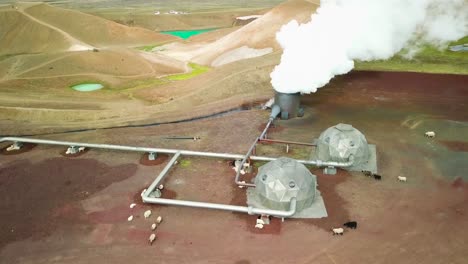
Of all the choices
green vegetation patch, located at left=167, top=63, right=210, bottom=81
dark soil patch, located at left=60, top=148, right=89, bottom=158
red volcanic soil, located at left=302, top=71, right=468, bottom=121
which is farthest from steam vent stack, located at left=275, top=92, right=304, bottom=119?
green vegetation patch, located at left=167, top=63, right=210, bottom=81

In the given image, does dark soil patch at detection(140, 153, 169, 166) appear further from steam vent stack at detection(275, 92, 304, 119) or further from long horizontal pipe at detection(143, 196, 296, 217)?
steam vent stack at detection(275, 92, 304, 119)

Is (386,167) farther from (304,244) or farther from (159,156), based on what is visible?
(159,156)

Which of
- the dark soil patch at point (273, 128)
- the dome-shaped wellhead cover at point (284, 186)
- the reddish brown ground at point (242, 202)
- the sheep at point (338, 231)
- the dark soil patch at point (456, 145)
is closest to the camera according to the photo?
Answer: the reddish brown ground at point (242, 202)

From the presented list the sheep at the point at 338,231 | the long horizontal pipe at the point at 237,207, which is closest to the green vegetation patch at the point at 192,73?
the long horizontal pipe at the point at 237,207

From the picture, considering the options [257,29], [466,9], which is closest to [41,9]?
→ [257,29]

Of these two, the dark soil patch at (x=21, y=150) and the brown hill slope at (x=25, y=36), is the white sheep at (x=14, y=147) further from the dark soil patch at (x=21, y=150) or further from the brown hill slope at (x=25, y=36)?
the brown hill slope at (x=25, y=36)

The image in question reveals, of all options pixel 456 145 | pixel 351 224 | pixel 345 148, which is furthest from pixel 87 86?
pixel 456 145

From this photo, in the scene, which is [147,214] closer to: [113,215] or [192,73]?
[113,215]
